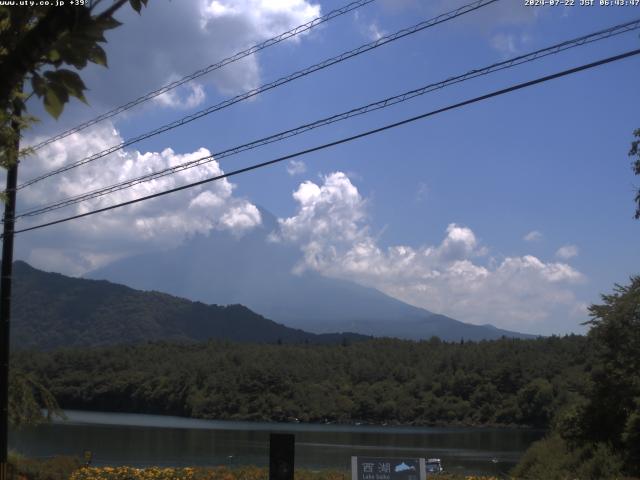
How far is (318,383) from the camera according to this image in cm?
11175

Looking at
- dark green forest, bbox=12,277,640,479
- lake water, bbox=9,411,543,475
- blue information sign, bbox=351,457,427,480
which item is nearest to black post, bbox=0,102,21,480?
blue information sign, bbox=351,457,427,480

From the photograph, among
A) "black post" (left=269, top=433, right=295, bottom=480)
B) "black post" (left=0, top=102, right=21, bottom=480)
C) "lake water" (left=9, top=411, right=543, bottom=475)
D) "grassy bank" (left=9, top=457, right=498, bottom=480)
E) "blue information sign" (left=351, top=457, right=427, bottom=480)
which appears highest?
"black post" (left=0, top=102, right=21, bottom=480)

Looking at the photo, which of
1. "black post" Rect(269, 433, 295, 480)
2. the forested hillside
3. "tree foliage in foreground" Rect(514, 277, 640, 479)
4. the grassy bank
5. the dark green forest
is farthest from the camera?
the forested hillside

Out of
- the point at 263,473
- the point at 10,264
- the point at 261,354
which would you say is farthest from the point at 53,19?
the point at 261,354

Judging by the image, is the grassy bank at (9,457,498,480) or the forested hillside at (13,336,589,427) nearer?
the grassy bank at (9,457,498,480)

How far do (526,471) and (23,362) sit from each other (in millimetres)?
81942

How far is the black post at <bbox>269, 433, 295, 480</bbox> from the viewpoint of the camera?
959 cm

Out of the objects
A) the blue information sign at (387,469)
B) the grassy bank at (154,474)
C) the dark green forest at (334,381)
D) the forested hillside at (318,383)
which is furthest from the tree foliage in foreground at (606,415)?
the forested hillside at (318,383)

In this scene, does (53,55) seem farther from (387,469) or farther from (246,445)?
(246,445)

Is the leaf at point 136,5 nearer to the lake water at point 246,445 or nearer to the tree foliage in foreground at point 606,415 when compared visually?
the tree foliage in foreground at point 606,415

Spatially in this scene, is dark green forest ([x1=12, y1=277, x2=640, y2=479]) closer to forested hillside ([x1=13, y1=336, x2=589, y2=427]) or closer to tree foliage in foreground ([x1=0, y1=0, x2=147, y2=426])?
forested hillside ([x1=13, y1=336, x2=589, y2=427])

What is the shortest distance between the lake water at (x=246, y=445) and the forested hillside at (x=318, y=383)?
1136cm

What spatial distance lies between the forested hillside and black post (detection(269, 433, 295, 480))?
8491 cm

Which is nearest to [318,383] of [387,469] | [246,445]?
[246,445]
